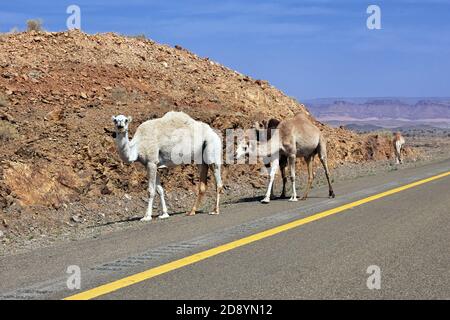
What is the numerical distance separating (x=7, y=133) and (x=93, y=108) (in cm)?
377

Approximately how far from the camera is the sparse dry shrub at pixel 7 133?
1714 cm

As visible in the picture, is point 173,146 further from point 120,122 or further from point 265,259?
point 265,259

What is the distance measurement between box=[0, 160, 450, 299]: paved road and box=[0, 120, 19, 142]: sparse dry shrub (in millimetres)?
7238

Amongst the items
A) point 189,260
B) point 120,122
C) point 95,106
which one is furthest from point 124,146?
point 95,106

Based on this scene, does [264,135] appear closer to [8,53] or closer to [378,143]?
[8,53]

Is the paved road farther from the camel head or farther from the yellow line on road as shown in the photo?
the camel head

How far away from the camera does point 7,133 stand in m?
17.3

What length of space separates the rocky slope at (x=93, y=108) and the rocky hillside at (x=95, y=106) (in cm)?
3

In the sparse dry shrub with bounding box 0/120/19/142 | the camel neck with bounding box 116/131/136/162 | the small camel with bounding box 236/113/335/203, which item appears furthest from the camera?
the sparse dry shrub with bounding box 0/120/19/142

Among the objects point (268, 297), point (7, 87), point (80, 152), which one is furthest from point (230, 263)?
point (7, 87)

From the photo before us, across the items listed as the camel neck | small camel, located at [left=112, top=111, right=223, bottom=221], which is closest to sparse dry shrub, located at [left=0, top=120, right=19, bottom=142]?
small camel, located at [left=112, top=111, right=223, bottom=221]

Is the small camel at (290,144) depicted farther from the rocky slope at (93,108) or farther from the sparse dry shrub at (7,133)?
the sparse dry shrub at (7,133)

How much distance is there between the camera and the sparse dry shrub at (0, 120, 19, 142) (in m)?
17.1

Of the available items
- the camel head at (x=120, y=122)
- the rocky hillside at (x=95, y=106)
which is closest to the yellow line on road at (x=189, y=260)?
the camel head at (x=120, y=122)
